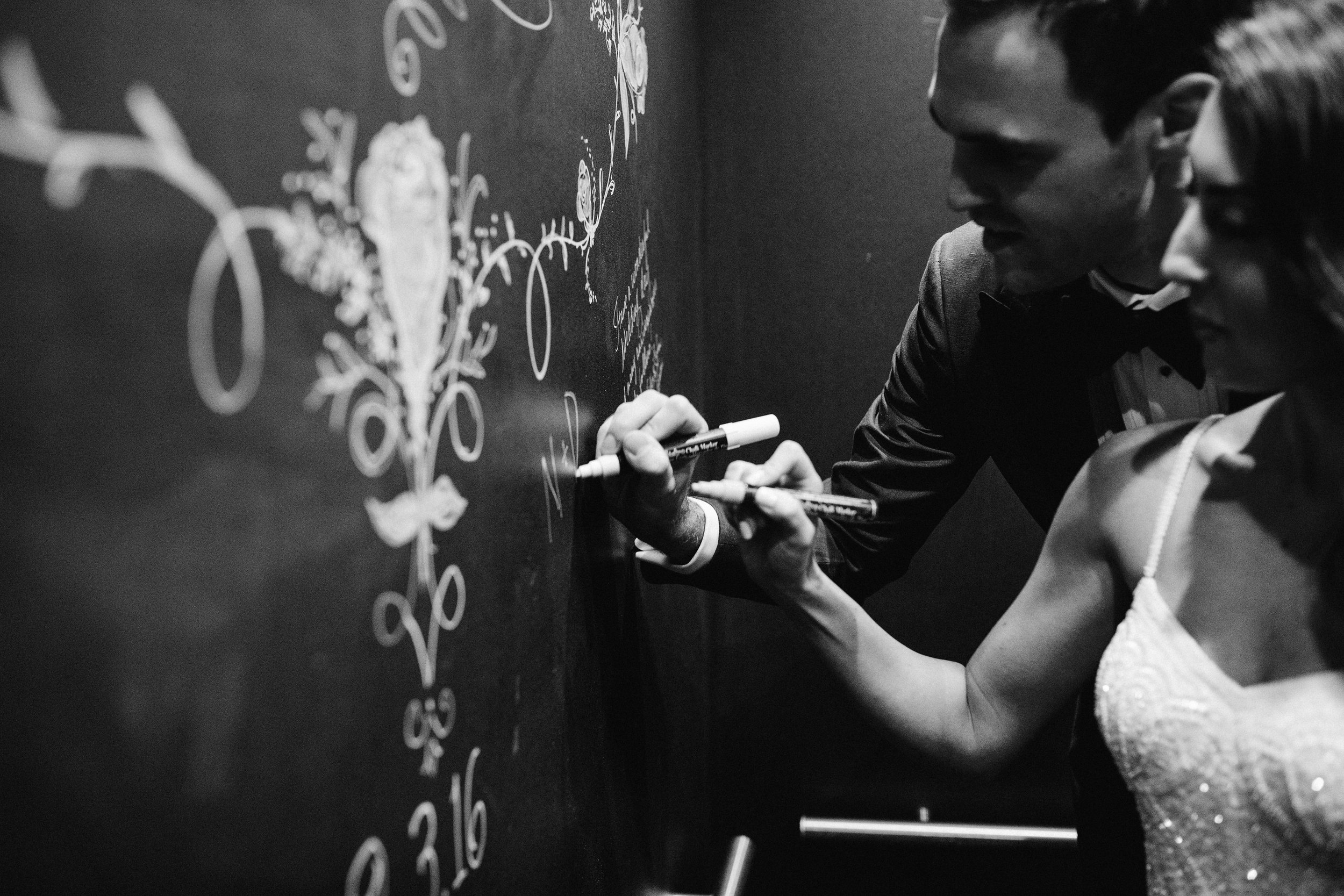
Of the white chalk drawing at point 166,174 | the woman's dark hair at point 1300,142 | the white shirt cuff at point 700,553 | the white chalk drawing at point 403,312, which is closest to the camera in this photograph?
the white chalk drawing at point 166,174

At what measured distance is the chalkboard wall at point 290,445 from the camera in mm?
340

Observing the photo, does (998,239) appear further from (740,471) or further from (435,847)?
(435,847)

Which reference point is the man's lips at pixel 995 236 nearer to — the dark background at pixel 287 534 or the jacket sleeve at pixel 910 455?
the jacket sleeve at pixel 910 455

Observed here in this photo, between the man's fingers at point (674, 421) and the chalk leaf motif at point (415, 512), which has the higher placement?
the man's fingers at point (674, 421)

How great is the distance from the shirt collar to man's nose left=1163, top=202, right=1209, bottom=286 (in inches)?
11.3

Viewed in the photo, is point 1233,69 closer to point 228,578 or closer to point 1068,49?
point 1068,49

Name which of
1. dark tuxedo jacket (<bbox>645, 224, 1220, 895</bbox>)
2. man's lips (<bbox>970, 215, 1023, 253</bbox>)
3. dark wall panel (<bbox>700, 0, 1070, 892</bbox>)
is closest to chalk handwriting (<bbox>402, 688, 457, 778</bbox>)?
dark tuxedo jacket (<bbox>645, 224, 1220, 895</bbox>)

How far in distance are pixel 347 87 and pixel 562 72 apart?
408mm

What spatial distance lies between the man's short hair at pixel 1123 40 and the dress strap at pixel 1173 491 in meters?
0.28

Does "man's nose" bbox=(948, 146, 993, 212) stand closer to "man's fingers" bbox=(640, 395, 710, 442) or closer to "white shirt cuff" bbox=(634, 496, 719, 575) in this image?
"man's fingers" bbox=(640, 395, 710, 442)

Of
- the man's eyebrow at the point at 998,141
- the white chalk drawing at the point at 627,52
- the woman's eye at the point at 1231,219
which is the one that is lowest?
the woman's eye at the point at 1231,219

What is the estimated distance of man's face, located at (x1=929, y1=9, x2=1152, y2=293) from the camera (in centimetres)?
92

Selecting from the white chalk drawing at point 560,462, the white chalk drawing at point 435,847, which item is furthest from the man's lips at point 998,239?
the white chalk drawing at point 435,847

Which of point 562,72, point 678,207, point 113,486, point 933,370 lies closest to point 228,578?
point 113,486
